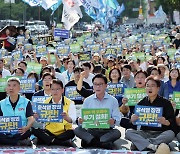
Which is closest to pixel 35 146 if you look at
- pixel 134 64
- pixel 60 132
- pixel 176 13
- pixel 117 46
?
pixel 60 132

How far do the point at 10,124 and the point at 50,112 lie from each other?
0.69m

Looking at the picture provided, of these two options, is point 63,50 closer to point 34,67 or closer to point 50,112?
point 34,67

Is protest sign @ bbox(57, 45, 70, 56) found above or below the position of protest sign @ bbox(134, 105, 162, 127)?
above

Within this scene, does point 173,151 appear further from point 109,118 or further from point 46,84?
point 46,84

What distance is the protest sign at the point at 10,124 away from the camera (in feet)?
31.3

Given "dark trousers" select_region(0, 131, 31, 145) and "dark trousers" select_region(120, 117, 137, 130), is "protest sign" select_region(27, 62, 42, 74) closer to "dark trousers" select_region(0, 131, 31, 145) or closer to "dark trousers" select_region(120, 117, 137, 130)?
"dark trousers" select_region(0, 131, 31, 145)

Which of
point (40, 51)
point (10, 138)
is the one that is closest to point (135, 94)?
point (10, 138)

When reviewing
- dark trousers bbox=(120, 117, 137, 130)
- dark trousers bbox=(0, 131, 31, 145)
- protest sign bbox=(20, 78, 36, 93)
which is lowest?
dark trousers bbox=(0, 131, 31, 145)

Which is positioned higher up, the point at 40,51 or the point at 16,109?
the point at 40,51

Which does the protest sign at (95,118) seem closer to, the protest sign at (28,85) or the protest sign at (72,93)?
the protest sign at (72,93)

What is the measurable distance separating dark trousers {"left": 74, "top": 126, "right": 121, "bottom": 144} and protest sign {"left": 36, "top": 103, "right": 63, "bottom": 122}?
0.48m

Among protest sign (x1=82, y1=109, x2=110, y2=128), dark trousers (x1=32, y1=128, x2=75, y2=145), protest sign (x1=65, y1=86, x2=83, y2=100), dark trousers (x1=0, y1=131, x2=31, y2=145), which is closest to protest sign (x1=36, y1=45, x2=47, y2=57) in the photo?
protest sign (x1=65, y1=86, x2=83, y2=100)

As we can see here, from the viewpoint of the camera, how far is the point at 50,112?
968 centimetres

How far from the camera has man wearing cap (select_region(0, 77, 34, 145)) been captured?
9680mm
